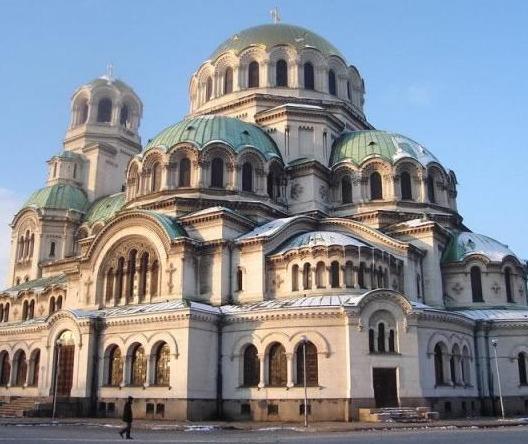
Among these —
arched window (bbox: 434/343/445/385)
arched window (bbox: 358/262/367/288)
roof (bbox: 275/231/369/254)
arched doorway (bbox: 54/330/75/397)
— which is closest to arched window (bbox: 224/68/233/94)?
roof (bbox: 275/231/369/254)

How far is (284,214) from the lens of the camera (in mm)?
37312

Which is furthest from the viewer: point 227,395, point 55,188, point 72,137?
point 72,137

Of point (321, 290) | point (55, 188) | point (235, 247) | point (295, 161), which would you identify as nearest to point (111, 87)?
point (55, 188)

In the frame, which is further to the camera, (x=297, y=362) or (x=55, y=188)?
(x=55, y=188)

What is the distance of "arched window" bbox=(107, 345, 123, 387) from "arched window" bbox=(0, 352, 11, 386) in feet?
32.7

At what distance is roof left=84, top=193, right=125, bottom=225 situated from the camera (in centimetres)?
4684

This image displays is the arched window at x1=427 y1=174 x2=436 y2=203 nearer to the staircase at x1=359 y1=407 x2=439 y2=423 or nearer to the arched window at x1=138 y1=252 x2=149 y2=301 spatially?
the staircase at x1=359 y1=407 x2=439 y2=423

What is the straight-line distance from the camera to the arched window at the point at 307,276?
100 ft

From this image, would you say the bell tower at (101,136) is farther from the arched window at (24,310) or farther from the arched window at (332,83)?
the arched window at (332,83)

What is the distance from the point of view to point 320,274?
30516 mm

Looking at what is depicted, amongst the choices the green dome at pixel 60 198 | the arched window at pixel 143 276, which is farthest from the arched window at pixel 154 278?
the green dome at pixel 60 198

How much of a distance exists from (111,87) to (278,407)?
37.0 m

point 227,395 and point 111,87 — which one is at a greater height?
point 111,87

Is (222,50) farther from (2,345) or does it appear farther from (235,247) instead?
(2,345)
